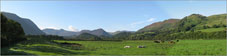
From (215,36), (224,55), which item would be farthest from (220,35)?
(224,55)

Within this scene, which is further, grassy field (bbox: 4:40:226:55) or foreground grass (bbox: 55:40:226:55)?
foreground grass (bbox: 55:40:226:55)

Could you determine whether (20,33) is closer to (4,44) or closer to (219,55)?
(4,44)

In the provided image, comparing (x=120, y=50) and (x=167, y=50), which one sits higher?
(x=120, y=50)

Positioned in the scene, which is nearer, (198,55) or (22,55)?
(22,55)

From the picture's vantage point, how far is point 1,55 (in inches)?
1014

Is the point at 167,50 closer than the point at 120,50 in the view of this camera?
Yes

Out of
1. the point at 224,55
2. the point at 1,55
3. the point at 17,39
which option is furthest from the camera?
the point at 17,39

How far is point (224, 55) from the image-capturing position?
2877 centimetres

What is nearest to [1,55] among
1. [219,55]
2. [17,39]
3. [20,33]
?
[219,55]

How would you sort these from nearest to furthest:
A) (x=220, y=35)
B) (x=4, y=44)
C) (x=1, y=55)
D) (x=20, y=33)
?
(x=1, y=55) → (x=4, y=44) → (x=20, y=33) → (x=220, y=35)

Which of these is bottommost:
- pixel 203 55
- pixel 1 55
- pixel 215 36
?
pixel 215 36

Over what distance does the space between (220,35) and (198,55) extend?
464ft

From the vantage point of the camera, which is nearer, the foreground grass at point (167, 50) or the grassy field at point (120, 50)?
the grassy field at point (120, 50)

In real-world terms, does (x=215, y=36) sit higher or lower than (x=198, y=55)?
lower
